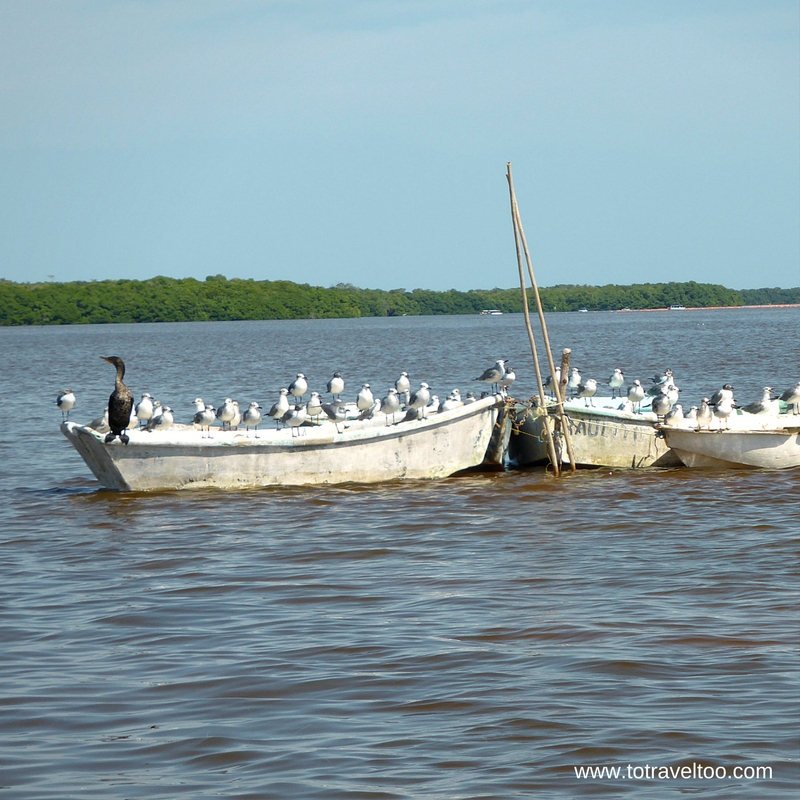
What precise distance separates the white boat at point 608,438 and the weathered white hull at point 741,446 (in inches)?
13.8

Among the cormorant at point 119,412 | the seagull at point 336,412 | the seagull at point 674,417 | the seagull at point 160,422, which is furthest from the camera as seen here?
the seagull at point 674,417

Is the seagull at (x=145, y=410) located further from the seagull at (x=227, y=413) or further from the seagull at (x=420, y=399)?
the seagull at (x=420, y=399)

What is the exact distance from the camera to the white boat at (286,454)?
1526cm

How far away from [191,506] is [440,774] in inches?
354

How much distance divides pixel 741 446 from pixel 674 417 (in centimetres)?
99

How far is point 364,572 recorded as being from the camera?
11.3 metres

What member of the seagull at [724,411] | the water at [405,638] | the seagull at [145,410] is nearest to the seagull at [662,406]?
the seagull at [724,411]

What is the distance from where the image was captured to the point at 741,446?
16.6m

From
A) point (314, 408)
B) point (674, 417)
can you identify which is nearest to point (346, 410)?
point (314, 408)

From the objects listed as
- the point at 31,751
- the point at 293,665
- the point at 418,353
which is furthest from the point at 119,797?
the point at 418,353

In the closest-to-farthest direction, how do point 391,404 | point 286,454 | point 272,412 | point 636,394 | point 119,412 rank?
1. point 119,412
2. point 286,454
3. point 391,404
4. point 272,412
5. point 636,394

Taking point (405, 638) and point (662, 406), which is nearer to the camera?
point (405, 638)

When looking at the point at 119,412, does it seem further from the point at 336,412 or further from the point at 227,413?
the point at 336,412

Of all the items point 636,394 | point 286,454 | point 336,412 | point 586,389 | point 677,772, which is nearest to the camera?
point 677,772
